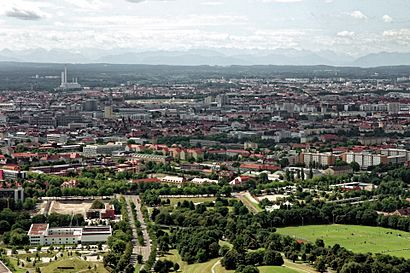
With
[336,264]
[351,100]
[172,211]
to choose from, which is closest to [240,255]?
[336,264]

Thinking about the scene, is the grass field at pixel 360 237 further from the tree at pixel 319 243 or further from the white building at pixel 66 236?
the white building at pixel 66 236

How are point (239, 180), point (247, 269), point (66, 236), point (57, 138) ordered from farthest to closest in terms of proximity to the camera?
1. point (57, 138)
2. point (239, 180)
3. point (66, 236)
4. point (247, 269)

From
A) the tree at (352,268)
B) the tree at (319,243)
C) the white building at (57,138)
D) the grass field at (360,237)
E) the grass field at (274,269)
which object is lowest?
A: the white building at (57,138)

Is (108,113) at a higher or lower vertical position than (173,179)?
lower

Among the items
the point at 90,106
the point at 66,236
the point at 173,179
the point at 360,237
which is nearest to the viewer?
the point at 66,236

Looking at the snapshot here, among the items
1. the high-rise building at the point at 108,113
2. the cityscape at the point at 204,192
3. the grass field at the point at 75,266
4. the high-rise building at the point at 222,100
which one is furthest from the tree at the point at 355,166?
the high-rise building at the point at 222,100

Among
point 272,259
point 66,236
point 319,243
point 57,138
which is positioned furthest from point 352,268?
point 57,138

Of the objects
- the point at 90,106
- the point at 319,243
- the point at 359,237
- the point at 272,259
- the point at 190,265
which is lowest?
the point at 90,106

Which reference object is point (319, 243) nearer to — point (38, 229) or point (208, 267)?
point (208, 267)

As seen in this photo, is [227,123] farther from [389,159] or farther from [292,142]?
[389,159]
